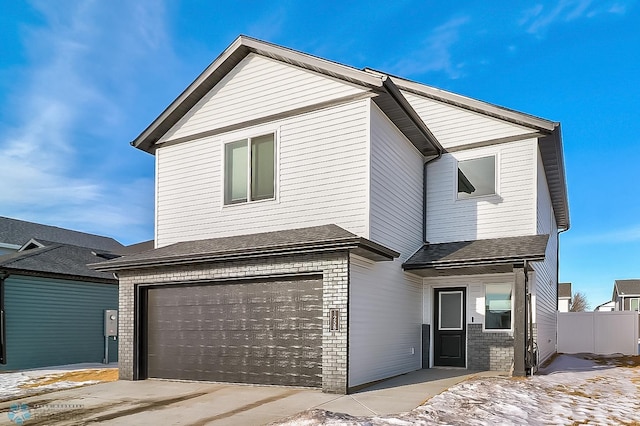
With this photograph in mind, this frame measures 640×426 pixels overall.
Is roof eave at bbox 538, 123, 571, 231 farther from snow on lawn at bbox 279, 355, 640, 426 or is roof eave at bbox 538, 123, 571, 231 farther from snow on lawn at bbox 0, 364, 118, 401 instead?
snow on lawn at bbox 0, 364, 118, 401

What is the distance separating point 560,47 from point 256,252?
34.6 ft

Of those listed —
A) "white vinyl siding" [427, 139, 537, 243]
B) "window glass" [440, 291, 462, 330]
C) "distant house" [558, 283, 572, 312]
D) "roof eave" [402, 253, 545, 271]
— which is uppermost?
"white vinyl siding" [427, 139, 537, 243]

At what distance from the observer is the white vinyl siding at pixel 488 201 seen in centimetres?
1142

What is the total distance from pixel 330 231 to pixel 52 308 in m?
11.2

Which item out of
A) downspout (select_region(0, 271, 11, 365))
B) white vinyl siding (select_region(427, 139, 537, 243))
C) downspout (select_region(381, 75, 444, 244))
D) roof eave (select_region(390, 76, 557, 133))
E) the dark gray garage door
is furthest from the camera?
downspout (select_region(0, 271, 11, 365))

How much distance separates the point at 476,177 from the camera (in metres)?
12.1

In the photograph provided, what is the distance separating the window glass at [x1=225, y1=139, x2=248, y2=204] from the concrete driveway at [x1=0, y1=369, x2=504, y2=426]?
14.1 feet

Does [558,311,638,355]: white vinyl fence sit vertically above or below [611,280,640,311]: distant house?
above

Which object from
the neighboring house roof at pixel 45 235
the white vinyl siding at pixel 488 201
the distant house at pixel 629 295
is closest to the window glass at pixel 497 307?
the white vinyl siding at pixel 488 201

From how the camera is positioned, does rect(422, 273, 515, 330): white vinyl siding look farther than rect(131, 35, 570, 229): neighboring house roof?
Yes

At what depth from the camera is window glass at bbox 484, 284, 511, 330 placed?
11250 mm

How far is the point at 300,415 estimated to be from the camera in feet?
20.5

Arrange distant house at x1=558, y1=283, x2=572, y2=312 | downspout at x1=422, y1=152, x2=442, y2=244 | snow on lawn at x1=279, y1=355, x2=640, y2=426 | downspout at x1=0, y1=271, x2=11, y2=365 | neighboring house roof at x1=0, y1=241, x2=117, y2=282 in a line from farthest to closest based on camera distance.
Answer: distant house at x1=558, y1=283, x2=572, y2=312 → neighboring house roof at x1=0, y1=241, x2=117, y2=282 → downspout at x1=0, y1=271, x2=11, y2=365 → downspout at x1=422, y1=152, x2=442, y2=244 → snow on lawn at x1=279, y1=355, x2=640, y2=426

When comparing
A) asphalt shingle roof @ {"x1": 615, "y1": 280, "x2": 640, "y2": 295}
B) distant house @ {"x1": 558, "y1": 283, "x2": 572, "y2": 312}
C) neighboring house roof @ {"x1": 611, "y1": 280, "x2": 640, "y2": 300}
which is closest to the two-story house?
distant house @ {"x1": 558, "y1": 283, "x2": 572, "y2": 312}
